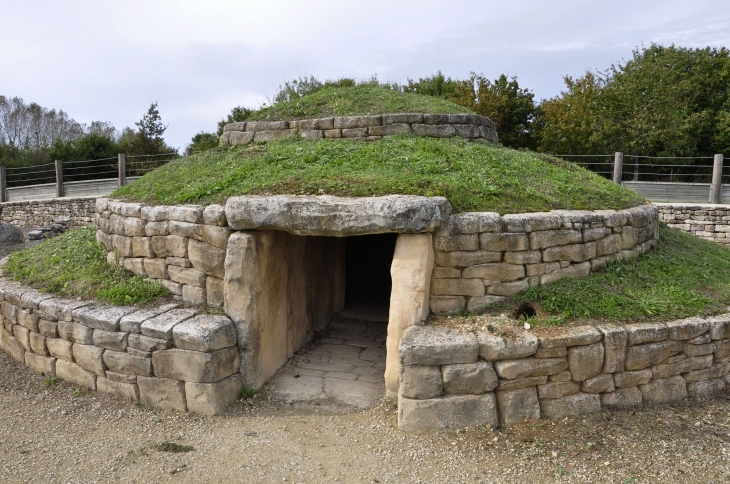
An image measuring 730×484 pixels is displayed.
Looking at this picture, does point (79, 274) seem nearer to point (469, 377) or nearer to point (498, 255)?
point (469, 377)

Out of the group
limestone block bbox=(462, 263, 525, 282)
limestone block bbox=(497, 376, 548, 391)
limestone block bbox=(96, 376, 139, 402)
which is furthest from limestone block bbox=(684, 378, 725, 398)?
limestone block bbox=(96, 376, 139, 402)

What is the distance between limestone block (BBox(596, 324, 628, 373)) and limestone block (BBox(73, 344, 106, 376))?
4563mm

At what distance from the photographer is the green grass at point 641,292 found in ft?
14.9

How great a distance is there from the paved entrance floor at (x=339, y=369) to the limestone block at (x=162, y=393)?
2.81ft

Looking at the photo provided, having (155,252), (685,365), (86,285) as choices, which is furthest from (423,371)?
(86,285)

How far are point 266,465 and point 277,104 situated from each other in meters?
6.55

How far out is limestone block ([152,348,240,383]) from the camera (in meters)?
4.47

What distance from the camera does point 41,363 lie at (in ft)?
17.6

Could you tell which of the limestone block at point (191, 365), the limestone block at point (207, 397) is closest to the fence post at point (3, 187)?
the limestone block at point (191, 365)

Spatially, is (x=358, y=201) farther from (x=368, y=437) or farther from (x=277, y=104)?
(x=277, y=104)

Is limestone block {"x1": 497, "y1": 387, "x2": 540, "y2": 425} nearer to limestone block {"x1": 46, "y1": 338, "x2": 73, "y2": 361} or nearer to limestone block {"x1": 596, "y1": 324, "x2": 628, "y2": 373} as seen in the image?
limestone block {"x1": 596, "y1": 324, "x2": 628, "y2": 373}

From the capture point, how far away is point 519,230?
4723 millimetres

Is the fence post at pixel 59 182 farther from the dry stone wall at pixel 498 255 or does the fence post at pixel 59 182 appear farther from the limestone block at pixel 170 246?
the dry stone wall at pixel 498 255

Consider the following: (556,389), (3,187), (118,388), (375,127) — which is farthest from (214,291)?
(3,187)
